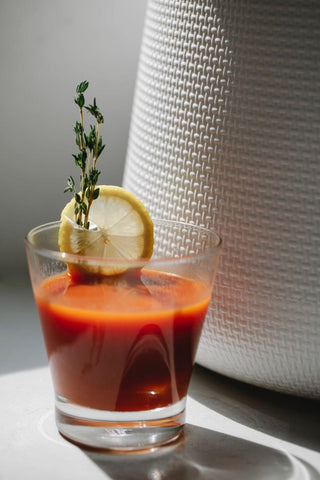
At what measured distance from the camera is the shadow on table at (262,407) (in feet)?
2.63

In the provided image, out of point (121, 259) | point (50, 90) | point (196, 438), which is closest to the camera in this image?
point (121, 259)

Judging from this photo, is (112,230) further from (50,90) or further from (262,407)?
(50,90)

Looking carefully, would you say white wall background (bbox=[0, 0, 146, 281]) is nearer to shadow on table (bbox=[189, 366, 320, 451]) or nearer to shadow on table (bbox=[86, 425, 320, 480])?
shadow on table (bbox=[189, 366, 320, 451])

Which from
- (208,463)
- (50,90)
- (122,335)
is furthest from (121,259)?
(50,90)

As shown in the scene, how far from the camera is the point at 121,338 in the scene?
70 centimetres

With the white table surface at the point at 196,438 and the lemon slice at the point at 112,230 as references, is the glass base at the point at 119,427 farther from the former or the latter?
the lemon slice at the point at 112,230

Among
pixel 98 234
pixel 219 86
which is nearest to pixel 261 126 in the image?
pixel 219 86

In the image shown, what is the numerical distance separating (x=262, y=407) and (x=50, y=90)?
22.1 inches

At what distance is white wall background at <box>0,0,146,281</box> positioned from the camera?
1127mm

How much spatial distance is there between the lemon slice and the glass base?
0.14m

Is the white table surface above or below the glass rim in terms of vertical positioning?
below

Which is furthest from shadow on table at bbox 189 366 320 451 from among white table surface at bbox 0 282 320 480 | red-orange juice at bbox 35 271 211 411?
red-orange juice at bbox 35 271 211 411

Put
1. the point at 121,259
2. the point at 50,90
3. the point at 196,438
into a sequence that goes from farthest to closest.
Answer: the point at 50,90 → the point at 196,438 → the point at 121,259

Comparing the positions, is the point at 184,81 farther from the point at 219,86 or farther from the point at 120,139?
the point at 120,139
